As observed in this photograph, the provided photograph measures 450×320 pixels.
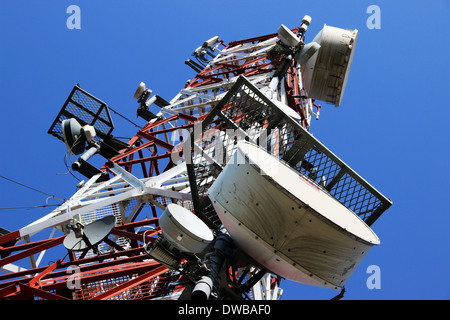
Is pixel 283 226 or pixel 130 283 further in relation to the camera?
pixel 130 283

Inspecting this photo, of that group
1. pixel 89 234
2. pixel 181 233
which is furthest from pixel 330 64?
pixel 181 233

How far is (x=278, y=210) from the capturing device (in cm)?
768

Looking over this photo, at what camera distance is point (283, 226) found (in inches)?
304

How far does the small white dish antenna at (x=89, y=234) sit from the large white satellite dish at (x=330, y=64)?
32.6 ft

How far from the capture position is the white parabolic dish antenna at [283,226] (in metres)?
7.67

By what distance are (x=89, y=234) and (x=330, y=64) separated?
419 inches

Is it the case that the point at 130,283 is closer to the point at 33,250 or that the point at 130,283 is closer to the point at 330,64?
the point at 33,250

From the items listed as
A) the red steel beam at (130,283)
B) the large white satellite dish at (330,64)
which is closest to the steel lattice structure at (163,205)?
the red steel beam at (130,283)

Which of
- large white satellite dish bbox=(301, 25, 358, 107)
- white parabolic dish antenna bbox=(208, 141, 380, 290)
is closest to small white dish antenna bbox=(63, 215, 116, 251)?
white parabolic dish antenna bbox=(208, 141, 380, 290)

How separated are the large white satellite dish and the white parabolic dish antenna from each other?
1007cm

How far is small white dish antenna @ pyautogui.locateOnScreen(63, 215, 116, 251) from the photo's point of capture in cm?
1042

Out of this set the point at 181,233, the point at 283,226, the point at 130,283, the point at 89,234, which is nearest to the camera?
the point at 181,233

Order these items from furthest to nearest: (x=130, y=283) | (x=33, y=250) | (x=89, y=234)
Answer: (x=33, y=250) → (x=89, y=234) → (x=130, y=283)
